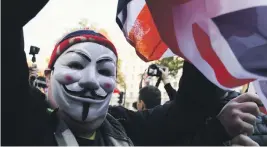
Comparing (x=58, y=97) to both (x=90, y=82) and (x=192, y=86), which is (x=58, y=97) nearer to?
(x=90, y=82)

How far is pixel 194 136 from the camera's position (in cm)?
184

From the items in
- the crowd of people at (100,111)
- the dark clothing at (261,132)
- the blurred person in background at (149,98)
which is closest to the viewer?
the crowd of people at (100,111)

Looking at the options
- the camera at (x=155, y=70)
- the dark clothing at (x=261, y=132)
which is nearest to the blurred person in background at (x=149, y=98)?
the camera at (x=155, y=70)

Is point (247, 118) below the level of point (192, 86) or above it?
below

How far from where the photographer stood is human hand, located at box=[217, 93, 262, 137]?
5.56 ft

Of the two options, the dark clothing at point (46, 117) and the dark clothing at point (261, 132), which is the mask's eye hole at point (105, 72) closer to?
the dark clothing at point (46, 117)

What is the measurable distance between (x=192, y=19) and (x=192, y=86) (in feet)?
1.01

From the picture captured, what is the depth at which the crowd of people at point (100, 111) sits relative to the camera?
1.33 m

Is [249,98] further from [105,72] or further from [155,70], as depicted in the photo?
[155,70]

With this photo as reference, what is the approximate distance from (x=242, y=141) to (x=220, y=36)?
0.47 metres

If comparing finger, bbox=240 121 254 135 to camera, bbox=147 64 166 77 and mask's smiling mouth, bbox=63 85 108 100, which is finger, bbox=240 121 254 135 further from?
camera, bbox=147 64 166 77

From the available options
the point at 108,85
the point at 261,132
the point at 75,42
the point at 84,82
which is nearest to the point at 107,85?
the point at 108,85

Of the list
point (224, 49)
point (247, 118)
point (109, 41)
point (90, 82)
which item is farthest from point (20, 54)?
point (247, 118)

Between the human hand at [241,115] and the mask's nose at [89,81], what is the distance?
1.99 feet
